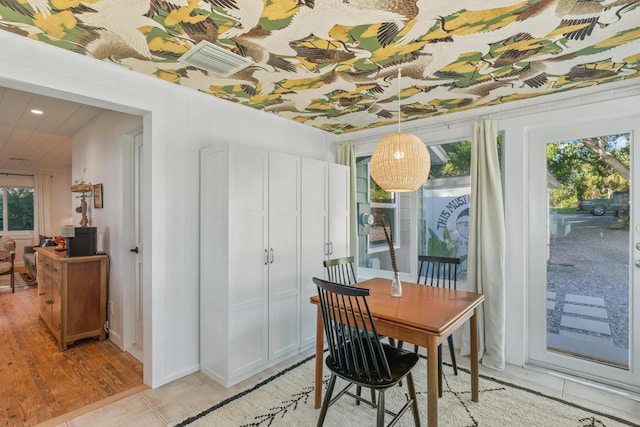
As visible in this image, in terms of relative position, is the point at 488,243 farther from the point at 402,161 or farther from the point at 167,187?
the point at 167,187

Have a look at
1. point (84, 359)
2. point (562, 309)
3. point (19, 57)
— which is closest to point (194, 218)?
point (19, 57)

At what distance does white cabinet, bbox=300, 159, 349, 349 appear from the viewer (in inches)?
129

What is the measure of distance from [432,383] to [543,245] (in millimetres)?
1954

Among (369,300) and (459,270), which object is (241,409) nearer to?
(369,300)

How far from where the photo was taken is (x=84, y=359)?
120 inches

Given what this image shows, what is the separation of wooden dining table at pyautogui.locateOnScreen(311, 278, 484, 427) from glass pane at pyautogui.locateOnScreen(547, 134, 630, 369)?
3.76 feet

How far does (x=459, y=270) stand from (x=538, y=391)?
1.25 m

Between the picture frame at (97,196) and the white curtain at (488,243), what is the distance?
405 centimetres

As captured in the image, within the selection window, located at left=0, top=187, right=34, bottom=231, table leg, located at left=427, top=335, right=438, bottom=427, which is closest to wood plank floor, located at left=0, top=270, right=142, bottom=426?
table leg, located at left=427, top=335, right=438, bottom=427

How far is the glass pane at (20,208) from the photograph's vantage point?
7668mm

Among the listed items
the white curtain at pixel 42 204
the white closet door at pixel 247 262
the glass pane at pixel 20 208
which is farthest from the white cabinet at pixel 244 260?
the glass pane at pixel 20 208

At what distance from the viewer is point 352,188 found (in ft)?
13.5

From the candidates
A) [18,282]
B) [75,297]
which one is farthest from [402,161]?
[18,282]

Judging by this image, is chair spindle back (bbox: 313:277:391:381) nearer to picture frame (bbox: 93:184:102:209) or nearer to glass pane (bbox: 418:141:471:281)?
glass pane (bbox: 418:141:471:281)
